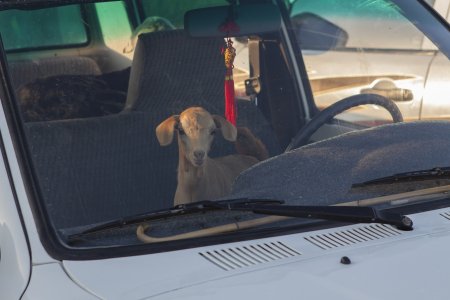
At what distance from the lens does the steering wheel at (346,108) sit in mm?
2943

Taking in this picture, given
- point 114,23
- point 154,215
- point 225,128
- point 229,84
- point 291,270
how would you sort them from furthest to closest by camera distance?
point 114,23, point 229,84, point 225,128, point 154,215, point 291,270

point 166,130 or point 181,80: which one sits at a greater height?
point 181,80

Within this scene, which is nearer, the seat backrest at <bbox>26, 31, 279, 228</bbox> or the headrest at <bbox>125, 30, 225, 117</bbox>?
the seat backrest at <bbox>26, 31, 279, 228</bbox>

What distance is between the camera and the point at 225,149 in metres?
2.67

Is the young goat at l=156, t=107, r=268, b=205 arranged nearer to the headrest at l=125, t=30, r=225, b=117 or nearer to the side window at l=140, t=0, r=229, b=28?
the headrest at l=125, t=30, r=225, b=117

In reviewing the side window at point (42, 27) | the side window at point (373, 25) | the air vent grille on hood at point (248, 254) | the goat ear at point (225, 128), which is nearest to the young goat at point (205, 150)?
the goat ear at point (225, 128)

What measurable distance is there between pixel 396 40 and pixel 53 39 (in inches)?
47.5

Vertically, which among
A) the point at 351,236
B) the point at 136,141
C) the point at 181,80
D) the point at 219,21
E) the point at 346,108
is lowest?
the point at 351,236

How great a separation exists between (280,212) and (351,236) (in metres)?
0.19

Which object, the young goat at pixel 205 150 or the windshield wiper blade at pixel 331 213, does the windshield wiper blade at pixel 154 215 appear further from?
the young goat at pixel 205 150

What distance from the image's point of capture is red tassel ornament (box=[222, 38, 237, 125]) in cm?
273

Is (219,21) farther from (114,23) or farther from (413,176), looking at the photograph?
(413,176)

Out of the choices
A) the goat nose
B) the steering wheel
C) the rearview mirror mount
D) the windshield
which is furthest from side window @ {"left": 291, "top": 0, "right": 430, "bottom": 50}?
the goat nose

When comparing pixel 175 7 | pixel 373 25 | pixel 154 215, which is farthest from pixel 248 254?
pixel 373 25
